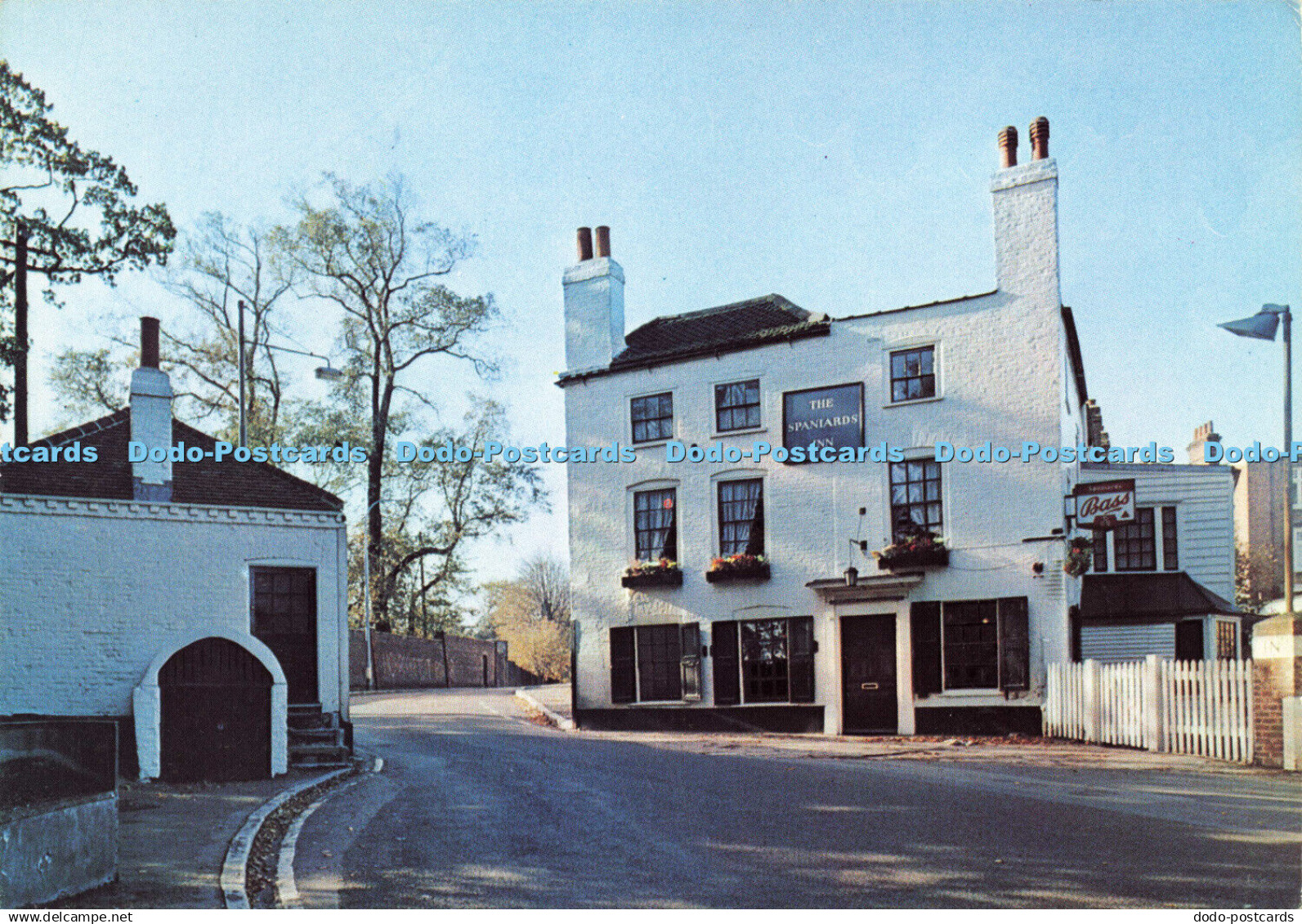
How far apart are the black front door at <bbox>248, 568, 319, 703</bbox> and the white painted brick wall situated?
434 millimetres

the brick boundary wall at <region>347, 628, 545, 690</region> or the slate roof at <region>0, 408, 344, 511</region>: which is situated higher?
the slate roof at <region>0, 408, 344, 511</region>

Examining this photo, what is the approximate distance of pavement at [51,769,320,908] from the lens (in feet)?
23.2

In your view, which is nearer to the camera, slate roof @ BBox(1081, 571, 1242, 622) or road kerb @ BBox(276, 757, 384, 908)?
road kerb @ BBox(276, 757, 384, 908)

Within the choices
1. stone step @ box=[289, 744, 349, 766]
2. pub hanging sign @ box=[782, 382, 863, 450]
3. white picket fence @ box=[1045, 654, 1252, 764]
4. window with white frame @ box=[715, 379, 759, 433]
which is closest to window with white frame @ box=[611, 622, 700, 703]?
window with white frame @ box=[715, 379, 759, 433]

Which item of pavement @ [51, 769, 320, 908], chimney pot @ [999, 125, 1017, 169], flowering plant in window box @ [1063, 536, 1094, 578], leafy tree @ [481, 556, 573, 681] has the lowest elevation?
leafy tree @ [481, 556, 573, 681]

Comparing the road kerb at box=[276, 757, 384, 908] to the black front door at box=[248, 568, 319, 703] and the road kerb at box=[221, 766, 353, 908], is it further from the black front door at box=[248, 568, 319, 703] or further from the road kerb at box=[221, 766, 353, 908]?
the black front door at box=[248, 568, 319, 703]

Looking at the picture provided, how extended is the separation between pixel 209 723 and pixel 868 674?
10540mm

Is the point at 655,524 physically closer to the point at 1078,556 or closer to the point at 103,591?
the point at 1078,556

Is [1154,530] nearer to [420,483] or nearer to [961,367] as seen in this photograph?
[961,367]

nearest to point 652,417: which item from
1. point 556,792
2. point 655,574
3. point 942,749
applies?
point 655,574

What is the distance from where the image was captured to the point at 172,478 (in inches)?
608

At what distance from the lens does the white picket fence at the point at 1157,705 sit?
1326 cm

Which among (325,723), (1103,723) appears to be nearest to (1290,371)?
(1103,723)

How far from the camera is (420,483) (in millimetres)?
27609
